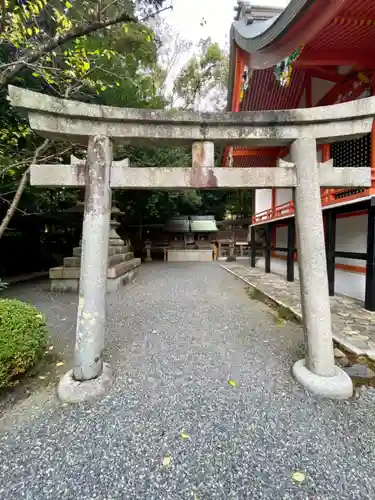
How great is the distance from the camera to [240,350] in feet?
10.7

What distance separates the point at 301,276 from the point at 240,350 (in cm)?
143

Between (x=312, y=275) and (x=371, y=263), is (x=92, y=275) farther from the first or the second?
(x=371, y=263)

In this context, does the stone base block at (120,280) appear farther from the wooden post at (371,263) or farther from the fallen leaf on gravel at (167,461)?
the wooden post at (371,263)

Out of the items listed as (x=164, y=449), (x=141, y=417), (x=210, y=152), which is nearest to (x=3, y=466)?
(x=141, y=417)

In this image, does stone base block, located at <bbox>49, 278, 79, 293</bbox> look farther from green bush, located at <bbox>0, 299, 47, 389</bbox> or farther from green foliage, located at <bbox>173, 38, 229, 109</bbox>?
green foliage, located at <bbox>173, 38, 229, 109</bbox>

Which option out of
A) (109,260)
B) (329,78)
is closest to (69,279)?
(109,260)

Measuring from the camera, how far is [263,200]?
11797 mm

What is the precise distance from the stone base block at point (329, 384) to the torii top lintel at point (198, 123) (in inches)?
99.8

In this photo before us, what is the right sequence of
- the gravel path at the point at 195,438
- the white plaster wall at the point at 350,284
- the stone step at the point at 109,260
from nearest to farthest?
the gravel path at the point at 195,438
the white plaster wall at the point at 350,284
the stone step at the point at 109,260

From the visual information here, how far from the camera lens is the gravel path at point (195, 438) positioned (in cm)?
148

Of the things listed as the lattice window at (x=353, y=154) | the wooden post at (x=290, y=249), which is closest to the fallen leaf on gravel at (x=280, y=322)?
the lattice window at (x=353, y=154)

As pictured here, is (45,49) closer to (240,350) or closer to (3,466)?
(3,466)

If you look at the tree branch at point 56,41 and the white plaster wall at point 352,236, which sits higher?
the tree branch at point 56,41

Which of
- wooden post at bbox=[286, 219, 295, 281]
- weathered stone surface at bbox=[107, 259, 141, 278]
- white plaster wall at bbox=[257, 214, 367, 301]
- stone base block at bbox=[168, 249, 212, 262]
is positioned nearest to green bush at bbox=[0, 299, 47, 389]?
weathered stone surface at bbox=[107, 259, 141, 278]
